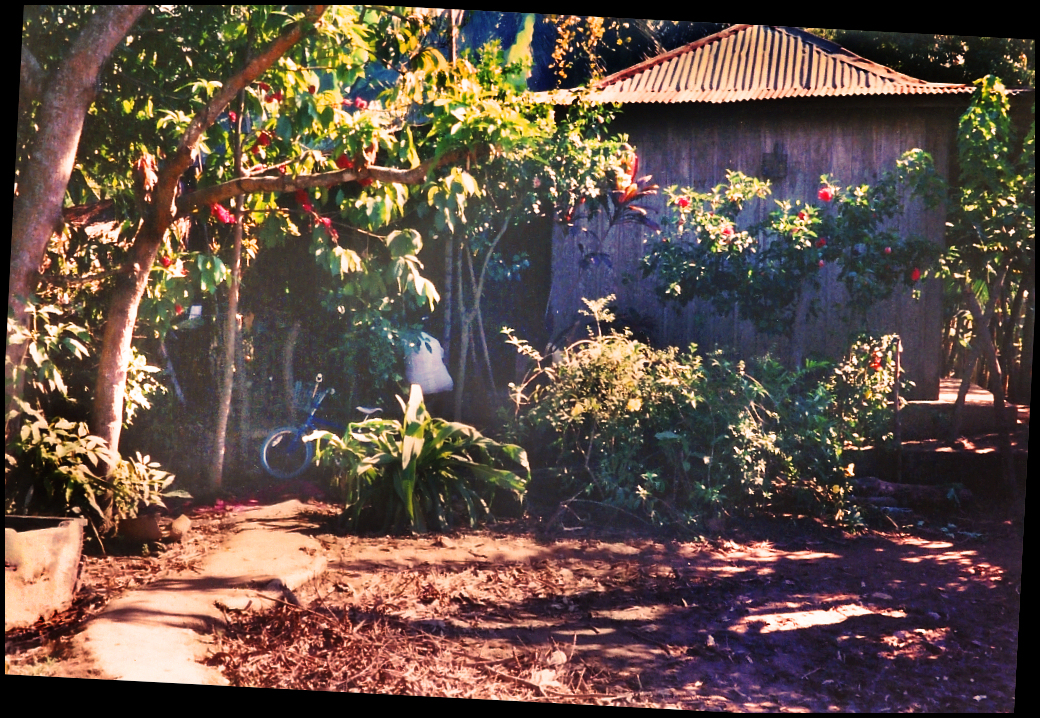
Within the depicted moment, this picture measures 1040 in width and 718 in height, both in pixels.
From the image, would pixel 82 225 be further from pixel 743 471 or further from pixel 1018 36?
pixel 1018 36

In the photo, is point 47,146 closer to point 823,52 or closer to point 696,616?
point 696,616

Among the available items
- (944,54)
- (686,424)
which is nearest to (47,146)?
(686,424)

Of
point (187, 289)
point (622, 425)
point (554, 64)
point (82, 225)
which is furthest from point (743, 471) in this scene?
point (82, 225)

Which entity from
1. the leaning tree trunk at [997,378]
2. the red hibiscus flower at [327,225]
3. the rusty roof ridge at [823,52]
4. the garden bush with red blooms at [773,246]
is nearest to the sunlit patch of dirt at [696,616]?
the leaning tree trunk at [997,378]

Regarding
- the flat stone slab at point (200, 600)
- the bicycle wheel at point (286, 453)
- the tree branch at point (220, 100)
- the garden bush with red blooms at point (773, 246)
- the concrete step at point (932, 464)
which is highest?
the tree branch at point (220, 100)

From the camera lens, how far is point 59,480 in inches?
135

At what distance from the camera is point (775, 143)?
13.7ft

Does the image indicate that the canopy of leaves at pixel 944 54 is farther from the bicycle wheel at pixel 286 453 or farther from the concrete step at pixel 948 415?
the bicycle wheel at pixel 286 453

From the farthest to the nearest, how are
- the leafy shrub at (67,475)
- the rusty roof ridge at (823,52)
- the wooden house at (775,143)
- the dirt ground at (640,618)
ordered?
the wooden house at (775,143)
the rusty roof ridge at (823,52)
the leafy shrub at (67,475)
the dirt ground at (640,618)

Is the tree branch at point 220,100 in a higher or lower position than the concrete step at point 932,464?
higher

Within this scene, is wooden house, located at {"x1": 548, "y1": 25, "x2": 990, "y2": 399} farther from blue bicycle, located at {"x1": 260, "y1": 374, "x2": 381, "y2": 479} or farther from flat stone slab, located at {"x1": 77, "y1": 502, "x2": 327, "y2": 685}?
flat stone slab, located at {"x1": 77, "y1": 502, "x2": 327, "y2": 685}

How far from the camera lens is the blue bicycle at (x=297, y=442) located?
390 centimetres

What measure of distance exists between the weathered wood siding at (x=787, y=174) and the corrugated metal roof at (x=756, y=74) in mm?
77

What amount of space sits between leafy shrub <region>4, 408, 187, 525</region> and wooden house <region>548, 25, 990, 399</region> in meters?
2.20
